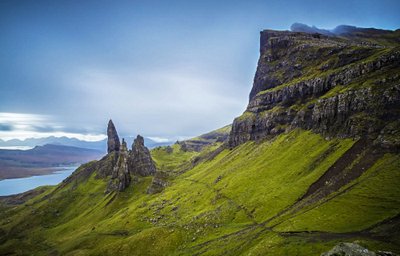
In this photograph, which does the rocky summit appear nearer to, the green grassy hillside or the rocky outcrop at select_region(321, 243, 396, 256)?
the rocky outcrop at select_region(321, 243, 396, 256)

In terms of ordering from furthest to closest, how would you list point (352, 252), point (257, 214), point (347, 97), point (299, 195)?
point (347, 97) < point (257, 214) < point (299, 195) < point (352, 252)

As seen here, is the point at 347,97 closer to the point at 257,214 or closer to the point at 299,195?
the point at 299,195

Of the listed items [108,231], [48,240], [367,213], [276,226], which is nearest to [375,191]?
[367,213]

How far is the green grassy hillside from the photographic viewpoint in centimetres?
6462

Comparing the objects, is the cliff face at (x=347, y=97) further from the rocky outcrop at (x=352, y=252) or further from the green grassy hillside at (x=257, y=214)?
the rocky outcrop at (x=352, y=252)

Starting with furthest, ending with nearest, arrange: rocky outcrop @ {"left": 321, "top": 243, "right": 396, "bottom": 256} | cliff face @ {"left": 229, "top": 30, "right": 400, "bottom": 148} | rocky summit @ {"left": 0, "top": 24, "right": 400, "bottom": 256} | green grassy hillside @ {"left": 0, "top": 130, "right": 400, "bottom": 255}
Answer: cliff face @ {"left": 229, "top": 30, "right": 400, "bottom": 148} < rocky summit @ {"left": 0, "top": 24, "right": 400, "bottom": 256} < green grassy hillside @ {"left": 0, "top": 130, "right": 400, "bottom": 255} < rocky outcrop @ {"left": 321, "top": 243, "right": 396, "bottom": 256}

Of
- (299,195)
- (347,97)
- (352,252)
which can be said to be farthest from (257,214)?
(347,97)

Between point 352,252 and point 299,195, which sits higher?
point 352,252

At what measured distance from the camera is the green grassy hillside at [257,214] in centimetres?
6462

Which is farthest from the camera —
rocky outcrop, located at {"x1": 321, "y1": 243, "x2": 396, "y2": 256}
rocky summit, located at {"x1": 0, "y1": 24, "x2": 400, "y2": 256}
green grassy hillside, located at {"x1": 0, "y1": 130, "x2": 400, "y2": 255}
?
rocky summit, located at {"x1": 0, "y1": 24, "x2": 400, "y2": 256}

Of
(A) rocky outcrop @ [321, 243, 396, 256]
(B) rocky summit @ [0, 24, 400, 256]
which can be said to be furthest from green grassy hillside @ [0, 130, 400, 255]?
(A) rocky outcrop @ [321, 243, 396, 256]

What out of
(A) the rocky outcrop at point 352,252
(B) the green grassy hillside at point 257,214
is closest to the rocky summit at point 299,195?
(A) the rocky outcrop at point 352,252

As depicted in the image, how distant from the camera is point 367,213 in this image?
66938 mm

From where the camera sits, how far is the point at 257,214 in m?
95.4
